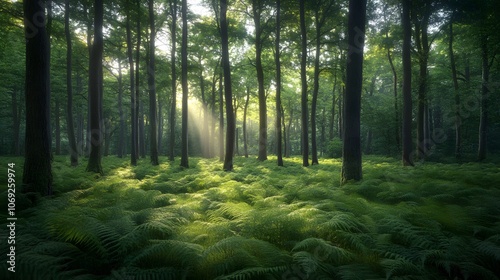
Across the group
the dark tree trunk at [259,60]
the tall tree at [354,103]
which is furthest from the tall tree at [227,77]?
the tall tree at [354,103]

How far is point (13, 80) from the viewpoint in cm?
2578

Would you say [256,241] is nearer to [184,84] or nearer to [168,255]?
[168,255]

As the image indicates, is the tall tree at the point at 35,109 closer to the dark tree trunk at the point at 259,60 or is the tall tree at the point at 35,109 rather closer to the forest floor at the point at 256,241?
the forest floor at the point at 256,241

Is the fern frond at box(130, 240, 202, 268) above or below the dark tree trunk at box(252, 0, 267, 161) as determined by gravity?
below

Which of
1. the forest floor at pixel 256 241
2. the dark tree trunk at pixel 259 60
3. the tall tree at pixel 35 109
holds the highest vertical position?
the dark tree trunk at pixel 259 60

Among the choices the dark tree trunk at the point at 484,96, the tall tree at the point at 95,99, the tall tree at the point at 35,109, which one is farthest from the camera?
the dark tree trunk at the point at 484,96

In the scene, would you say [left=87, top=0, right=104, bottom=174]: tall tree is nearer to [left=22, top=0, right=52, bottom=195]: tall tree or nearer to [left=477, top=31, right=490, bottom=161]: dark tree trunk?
[left=22, top=0, right=52, bottom=195]: tall tree

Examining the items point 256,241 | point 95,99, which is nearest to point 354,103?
point 256,241

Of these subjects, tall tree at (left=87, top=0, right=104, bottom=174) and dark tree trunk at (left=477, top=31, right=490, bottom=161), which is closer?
A: tall tree at (left=87, top=0, right=104, bottom=174)

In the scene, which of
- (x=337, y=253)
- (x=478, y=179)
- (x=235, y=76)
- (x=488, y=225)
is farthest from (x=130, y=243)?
(x=235, y=76)

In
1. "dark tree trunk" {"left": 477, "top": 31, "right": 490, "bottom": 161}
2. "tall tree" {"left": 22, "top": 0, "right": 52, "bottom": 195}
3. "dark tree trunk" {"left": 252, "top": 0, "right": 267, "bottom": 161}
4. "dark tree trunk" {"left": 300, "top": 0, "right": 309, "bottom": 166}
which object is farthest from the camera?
"dark tree trunk" {"left": 252, "top": 0, "right": 267, "bottom": 161}

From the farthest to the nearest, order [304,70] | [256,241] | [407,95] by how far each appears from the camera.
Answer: [304,70] < [407,95] < [256,241]

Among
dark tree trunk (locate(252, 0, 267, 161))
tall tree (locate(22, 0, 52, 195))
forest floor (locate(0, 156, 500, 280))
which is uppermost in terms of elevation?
dark tree trunk (locate(252, 0, 267, 161))

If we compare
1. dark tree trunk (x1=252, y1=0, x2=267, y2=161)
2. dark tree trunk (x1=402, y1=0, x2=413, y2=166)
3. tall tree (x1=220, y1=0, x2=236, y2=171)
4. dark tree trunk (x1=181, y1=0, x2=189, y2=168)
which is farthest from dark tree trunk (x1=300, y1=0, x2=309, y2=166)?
dark tree trunk (x1=181, y1=0, x2=189, y2=168)
